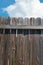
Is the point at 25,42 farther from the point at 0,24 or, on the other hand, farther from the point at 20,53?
the point at 0,24

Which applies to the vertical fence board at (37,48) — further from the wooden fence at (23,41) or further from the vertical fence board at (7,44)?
the vertical fence board at (7,44)

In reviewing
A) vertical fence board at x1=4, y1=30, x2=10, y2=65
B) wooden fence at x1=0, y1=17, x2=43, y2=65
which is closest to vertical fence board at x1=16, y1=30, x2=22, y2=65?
wooden fence at x1=0, y1=17, x2=43, y2=65

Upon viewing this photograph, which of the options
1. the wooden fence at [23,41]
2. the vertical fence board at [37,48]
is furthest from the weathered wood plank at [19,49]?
the vertical fence board at [37,48]

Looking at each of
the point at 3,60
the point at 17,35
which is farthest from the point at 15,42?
the point at 3,60

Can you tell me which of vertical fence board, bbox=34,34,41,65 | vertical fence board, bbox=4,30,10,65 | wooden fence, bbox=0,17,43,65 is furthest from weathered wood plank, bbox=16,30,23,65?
vertical fence board, bbox=34,34,41,65

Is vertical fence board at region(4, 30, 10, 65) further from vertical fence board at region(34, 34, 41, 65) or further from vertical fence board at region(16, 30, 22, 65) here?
vertical fence board at region(34, 34, 41, 65)

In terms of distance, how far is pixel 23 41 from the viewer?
404 centimetres

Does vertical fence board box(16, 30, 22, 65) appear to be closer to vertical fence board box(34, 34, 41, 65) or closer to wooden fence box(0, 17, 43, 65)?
wooden fence box(0, 17, 43, 65)

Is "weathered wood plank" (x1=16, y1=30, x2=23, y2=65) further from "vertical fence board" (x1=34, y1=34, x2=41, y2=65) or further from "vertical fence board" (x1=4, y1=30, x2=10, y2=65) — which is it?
"vertical fence board" (x1=34, y1=34, x2=41, y2=65)

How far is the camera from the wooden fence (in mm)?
4004

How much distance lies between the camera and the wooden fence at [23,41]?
4004 millimetres

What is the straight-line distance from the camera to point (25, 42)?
4.02 m

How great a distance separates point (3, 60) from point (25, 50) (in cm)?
56

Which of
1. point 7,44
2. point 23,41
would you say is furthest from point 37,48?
point 7,44
